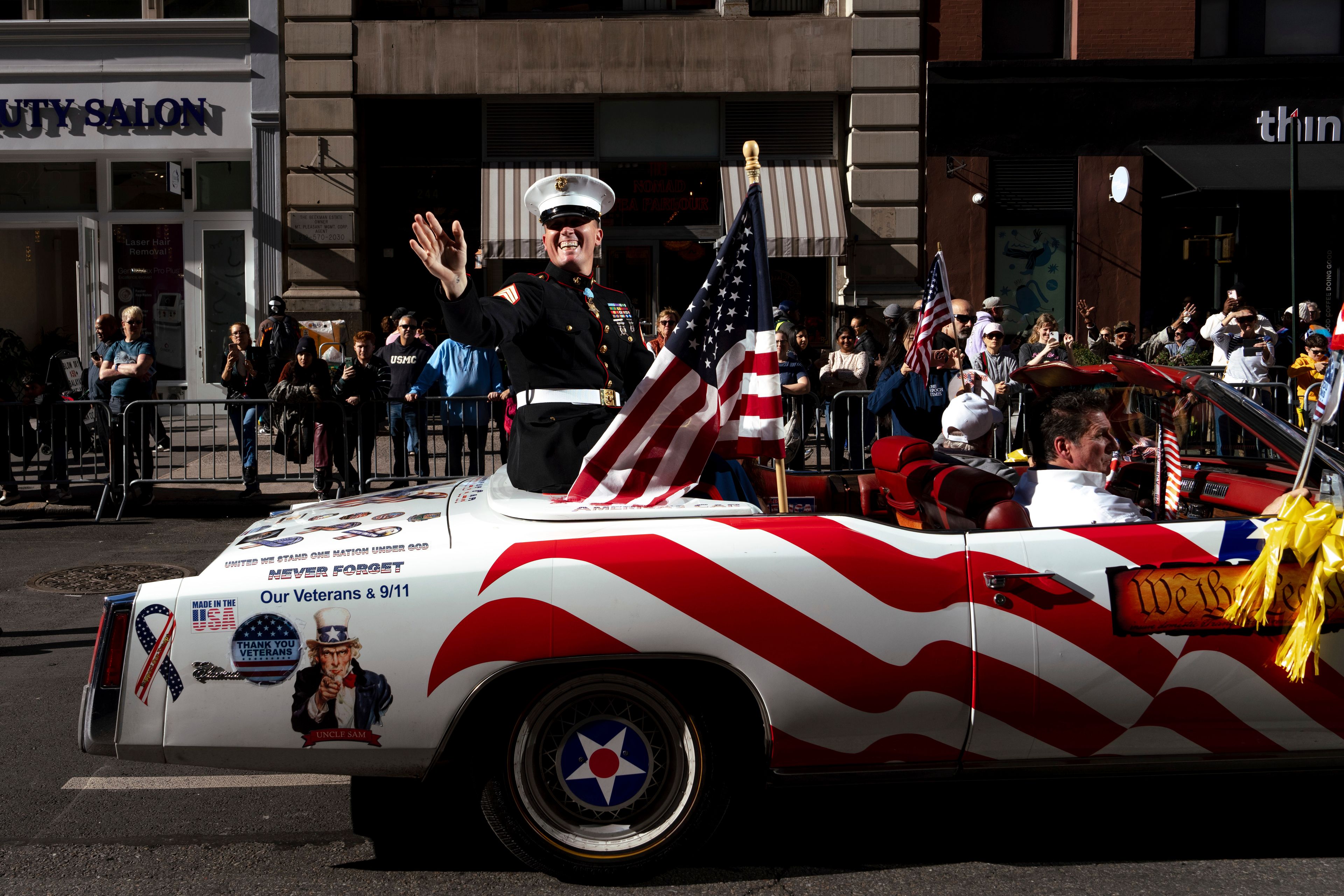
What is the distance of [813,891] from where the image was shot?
3.62 meters

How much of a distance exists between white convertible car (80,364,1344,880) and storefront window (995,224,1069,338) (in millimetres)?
15193

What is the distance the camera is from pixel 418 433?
11453 mm

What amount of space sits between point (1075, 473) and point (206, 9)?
55.8 feet

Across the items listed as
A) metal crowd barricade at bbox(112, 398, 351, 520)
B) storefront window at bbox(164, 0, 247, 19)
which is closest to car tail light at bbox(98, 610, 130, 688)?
metal crowd barricade at bbox(112, 398, 351, 520)

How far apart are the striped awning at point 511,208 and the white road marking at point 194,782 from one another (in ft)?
42.7

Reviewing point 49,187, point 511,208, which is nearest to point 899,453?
point 511,208

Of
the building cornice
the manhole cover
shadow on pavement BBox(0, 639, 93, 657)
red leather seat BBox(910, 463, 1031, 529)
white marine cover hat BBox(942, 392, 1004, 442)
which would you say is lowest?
shadow on pavement BBox(0, 639, 93, 657)

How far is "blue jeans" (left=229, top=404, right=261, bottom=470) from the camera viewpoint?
1155 cm

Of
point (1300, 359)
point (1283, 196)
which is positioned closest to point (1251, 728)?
point (1300, 359)

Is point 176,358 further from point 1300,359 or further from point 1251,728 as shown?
point 1251,728

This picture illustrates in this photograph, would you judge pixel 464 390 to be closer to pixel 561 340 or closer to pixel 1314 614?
pixel 561 340

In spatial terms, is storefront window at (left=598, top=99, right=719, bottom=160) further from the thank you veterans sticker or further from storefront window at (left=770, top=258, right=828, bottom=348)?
the thank you veterans sticker

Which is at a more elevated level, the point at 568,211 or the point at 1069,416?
the point at 568,211

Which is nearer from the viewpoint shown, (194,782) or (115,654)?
(115,654)
